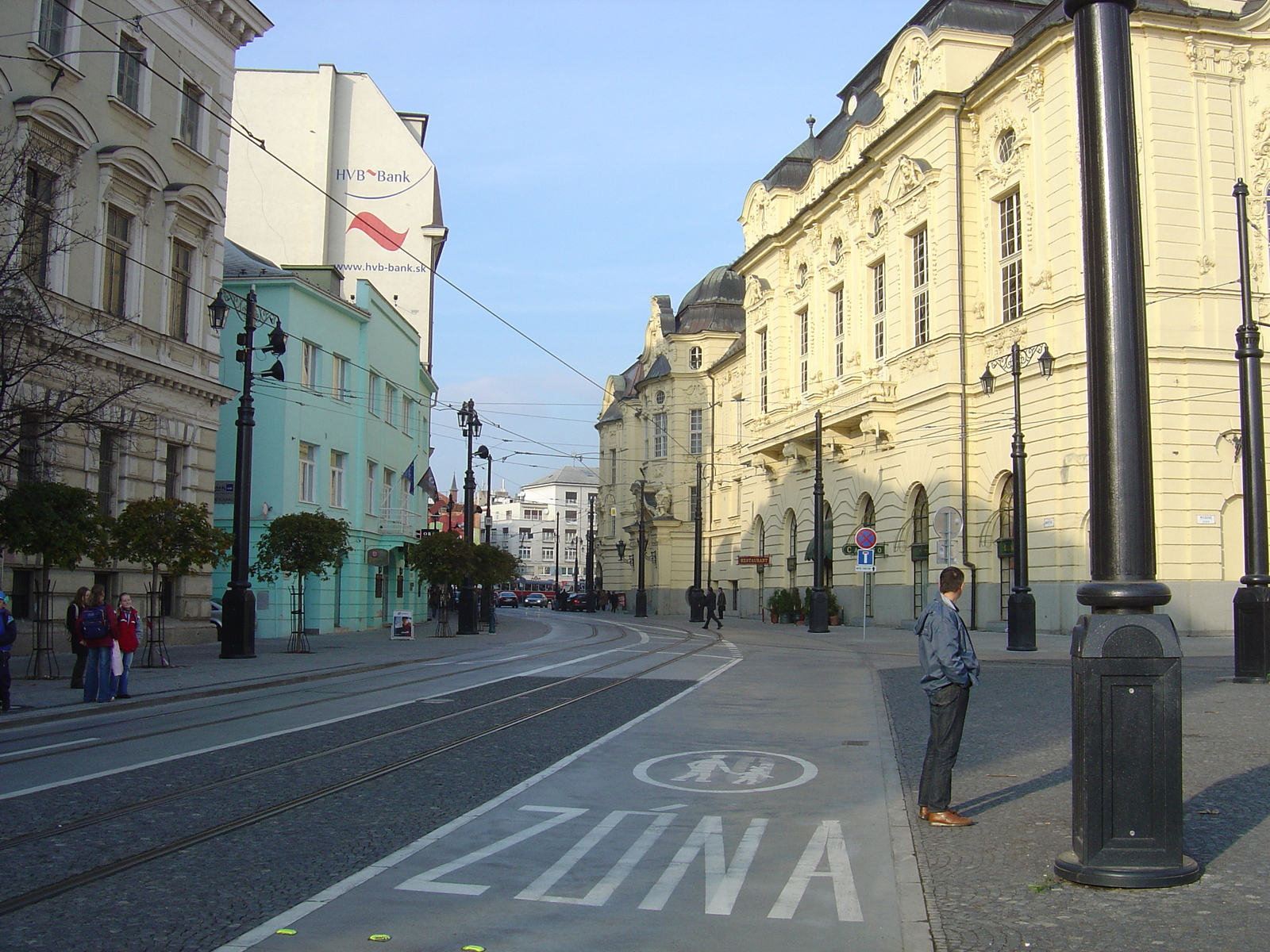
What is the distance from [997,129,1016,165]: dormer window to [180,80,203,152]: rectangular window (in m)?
22.2

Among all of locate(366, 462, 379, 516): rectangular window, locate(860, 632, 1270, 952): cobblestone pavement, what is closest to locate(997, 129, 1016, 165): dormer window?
locate(366, 462, 379, 516): rectangular window

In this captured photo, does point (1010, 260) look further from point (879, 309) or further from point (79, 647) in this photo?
point (79, 647)

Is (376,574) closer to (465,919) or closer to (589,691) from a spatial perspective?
(589,691)

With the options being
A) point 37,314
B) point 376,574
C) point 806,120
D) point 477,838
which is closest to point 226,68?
point 37,314

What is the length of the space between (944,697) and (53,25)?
71.4 feet

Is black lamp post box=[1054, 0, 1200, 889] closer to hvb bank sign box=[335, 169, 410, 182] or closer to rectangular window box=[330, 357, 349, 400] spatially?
rectangular window box=[330, 357, 349, 400]

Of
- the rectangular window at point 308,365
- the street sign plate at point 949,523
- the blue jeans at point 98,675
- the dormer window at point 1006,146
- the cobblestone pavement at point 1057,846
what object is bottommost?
the cobblestone pavement at point 1057,846

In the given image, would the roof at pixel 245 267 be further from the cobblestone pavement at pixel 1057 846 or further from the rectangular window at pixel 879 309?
the cobblestone pavement at pixel 1057 846

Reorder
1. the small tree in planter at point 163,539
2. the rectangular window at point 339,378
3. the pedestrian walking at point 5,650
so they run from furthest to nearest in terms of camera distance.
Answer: the rectangular window at point 339,378, the small tree in planter at point 163,539, the pedestrian walking at point 5,650

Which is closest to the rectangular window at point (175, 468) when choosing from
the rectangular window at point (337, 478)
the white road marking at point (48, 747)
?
the rectangular window at point (337, 478)

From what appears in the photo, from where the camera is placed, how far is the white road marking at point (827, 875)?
560 centimetres

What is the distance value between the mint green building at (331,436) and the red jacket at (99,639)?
16.1 meters

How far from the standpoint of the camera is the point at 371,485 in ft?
134

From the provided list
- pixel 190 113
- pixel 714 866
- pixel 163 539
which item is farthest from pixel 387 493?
pixel 714 866
